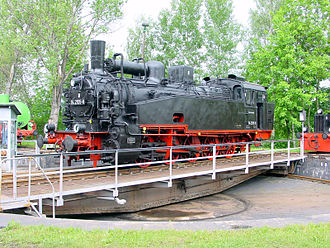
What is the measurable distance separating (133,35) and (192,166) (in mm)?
24870

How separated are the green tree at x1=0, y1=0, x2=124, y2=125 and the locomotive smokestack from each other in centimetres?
1048

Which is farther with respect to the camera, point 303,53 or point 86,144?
point 303,53

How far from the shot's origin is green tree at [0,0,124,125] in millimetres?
21359

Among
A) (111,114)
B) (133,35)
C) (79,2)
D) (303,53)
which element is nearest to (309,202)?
(111,114)

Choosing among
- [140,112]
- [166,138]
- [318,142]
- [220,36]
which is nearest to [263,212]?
[166,138]

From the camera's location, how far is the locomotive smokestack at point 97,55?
11.4 m

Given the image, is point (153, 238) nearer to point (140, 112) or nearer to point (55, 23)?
point (140, 112)

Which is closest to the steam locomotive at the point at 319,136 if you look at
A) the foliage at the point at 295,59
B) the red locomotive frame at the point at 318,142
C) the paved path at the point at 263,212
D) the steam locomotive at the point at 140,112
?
the red locomotive frame at the point at 318,142

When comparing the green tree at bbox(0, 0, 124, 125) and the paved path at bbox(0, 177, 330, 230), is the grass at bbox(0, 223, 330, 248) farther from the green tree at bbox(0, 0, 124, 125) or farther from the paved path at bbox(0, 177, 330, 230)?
the green tree at bbox(0, 0, 124, 125)

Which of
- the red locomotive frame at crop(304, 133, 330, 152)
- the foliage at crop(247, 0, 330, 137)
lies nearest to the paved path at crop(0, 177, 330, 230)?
the red locomotive frame at crop(304, 133, 330, 152)

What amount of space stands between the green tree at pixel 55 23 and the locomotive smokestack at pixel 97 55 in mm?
10481

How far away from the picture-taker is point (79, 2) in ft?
73.8

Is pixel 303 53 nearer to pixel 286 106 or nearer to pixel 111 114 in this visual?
pixel 286 106

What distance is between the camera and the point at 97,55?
11500mm
